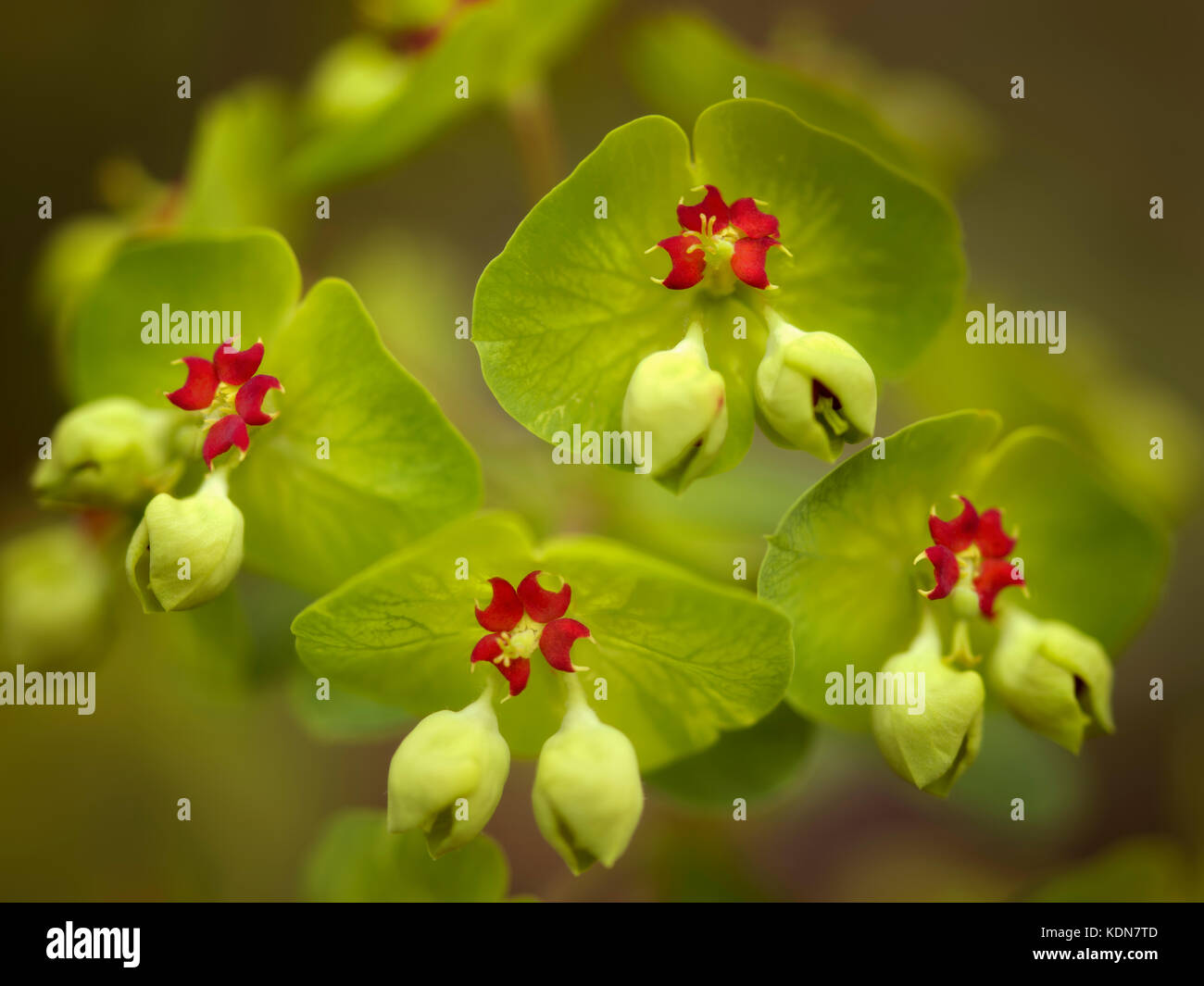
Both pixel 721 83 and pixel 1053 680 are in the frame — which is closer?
pixel 1053 680

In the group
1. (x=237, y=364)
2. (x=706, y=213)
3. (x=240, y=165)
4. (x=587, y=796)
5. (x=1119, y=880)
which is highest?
(x=240, y=165)

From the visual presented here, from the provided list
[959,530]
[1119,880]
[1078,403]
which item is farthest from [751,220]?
[1119,880]

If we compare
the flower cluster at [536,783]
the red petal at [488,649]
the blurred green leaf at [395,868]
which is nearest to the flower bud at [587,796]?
the flower cluster at [536,783]

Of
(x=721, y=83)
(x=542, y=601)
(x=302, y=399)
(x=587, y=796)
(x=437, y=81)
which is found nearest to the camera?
(x=587, y=796)

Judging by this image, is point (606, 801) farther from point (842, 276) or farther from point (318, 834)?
point (318, 834)

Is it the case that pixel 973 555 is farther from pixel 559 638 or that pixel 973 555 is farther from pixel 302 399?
pixel 302 399
